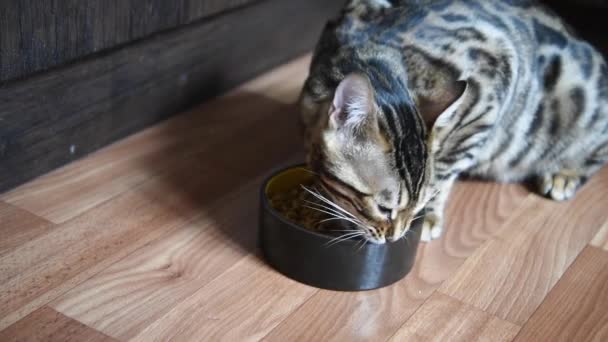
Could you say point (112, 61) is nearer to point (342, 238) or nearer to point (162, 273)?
point (162, 273)

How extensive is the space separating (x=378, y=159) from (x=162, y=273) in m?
0.53

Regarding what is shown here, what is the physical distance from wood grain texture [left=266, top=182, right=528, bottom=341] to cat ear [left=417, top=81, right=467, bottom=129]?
14.0 inches

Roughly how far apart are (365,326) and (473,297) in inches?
10.8

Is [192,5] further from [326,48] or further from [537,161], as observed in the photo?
[537,161]

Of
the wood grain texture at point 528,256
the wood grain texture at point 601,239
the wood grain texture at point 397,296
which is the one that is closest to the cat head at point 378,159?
the wood grain texture at point 397,296

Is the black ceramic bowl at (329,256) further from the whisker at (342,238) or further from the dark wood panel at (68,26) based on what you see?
the dark wood panel at (68,26)

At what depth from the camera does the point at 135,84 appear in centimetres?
212

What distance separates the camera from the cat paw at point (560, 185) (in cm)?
207

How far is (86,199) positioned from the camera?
6.15ft

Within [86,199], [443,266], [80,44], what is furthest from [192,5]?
[443,266]

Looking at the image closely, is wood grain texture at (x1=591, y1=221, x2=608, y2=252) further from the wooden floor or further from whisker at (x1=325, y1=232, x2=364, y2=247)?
whisker at (x1=325, y1=232, x2=364, y2=247)

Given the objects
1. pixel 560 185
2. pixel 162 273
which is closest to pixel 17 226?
pixel 162 273

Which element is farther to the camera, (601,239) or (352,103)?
(601,239)

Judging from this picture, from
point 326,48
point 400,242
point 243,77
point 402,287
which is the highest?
point 326,48
